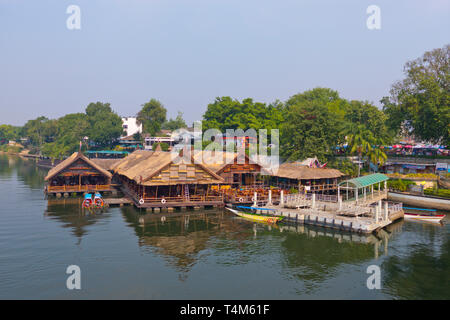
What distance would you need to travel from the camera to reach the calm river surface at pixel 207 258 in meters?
22.2

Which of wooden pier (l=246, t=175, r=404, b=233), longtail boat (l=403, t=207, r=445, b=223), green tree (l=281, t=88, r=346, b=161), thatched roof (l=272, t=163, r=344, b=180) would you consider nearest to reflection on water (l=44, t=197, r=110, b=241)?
wooden pier (l=246, t=175, r=404, b=233)

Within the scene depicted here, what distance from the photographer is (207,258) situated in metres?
27.8

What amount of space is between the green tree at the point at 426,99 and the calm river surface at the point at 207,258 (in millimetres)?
22223

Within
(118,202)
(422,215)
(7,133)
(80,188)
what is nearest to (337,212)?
(422,215)

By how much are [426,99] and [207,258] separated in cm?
4701

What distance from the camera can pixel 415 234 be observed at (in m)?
35.3

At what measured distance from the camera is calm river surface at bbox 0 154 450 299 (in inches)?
874

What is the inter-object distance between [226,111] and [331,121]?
39763mm

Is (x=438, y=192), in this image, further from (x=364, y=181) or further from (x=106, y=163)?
(x=106, y=163)

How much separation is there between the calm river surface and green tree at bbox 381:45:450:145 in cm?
2222

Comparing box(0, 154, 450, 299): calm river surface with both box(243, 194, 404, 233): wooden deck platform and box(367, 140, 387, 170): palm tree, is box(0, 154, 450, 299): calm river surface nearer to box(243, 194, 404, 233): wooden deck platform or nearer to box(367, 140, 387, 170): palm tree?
box(243, 194, 404, 233): wooden deck platform

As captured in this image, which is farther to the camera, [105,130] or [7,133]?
[7,133]
